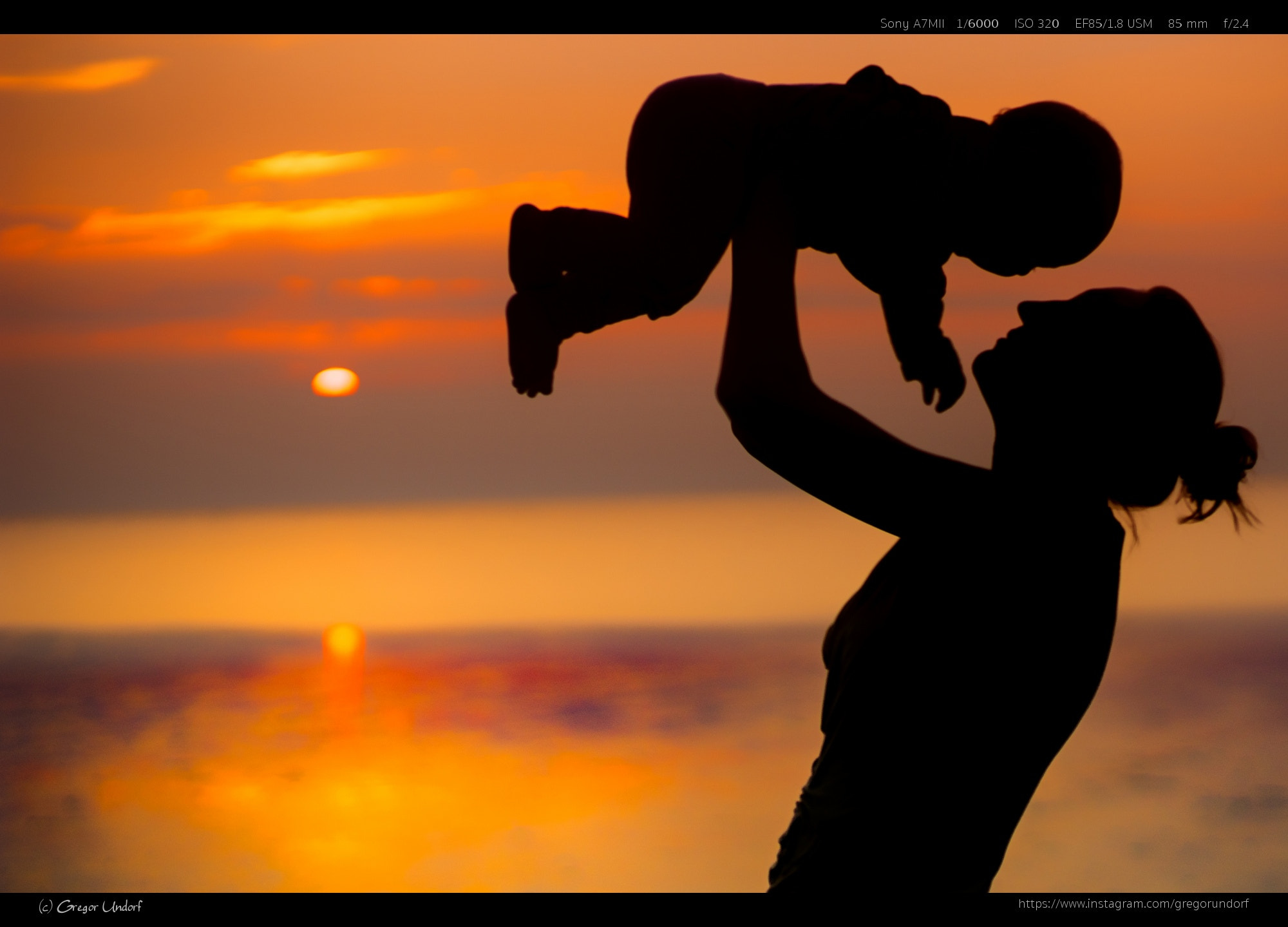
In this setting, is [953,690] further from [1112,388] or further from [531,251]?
[531,251]

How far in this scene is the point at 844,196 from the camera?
764 mm

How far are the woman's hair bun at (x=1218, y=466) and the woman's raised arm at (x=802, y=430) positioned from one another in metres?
0.17

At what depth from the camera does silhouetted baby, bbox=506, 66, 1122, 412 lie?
0.76 meters

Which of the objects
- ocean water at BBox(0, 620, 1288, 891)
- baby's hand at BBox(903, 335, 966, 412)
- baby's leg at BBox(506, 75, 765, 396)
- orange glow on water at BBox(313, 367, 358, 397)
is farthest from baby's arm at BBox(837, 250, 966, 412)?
orange glow on water at BBox(313, 367, 358, 397)

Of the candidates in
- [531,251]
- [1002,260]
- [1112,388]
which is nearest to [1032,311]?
[1112,388]

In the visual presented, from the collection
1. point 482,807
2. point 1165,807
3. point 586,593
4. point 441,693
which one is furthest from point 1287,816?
point 586,593

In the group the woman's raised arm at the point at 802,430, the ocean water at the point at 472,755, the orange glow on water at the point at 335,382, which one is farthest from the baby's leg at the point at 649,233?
the orange glow on water at the point at 335,382

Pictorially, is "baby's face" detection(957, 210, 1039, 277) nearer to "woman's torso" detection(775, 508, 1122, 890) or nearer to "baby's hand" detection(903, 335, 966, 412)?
"baby's hand" detection(903, 335, 966, 412)

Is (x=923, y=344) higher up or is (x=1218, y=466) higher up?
(x=923, y=344)

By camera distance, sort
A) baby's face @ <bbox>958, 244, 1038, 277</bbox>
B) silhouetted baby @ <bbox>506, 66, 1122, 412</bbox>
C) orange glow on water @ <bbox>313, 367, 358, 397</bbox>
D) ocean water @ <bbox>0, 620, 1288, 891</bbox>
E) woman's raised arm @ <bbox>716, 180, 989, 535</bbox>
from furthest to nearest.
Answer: orange glow on water @ <bbox>313, 367, 358, 397</bbox>
ocean water @ <bbox>0, 620, 1288, 891</bbox>
baby's face @ <bbox>958, 244, 1038, 277</bbox>
silhouetted baby @ <bbox>506, 66, 1122, 412</bbox>
woman's raised arm @ <bbox>716, 180, 989, 535</bbox>

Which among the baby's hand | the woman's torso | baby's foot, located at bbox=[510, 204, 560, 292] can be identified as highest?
baby's foot, located at bbox=[510, 204, 560, 292]

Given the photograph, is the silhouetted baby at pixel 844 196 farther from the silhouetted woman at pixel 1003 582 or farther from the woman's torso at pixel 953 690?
the woman's torso at pixel 953 690

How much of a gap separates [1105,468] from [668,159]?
37cm

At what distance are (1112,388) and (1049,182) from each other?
7.4 inches
